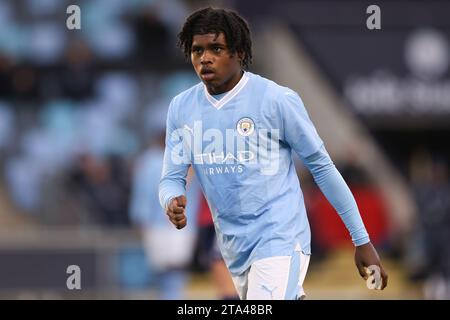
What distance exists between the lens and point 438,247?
720 inches

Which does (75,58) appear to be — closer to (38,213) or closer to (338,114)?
(38,213)

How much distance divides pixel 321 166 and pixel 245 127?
46 cm

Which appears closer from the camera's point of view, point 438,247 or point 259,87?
point 259,87

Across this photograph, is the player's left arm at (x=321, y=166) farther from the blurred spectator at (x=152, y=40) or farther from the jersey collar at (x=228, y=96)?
the blurred spectator at (x=152, y=40)

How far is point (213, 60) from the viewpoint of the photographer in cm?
679

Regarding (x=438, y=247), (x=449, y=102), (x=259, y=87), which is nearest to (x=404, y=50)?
(x=449, y=102)

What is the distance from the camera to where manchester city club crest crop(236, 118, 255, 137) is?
6.81 m

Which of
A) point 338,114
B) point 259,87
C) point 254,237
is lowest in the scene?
point 254,237

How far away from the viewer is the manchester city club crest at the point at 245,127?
6812mm

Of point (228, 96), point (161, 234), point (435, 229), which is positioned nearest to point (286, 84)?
point (435, 229)

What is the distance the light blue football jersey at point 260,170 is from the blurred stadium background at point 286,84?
10903 millimetres

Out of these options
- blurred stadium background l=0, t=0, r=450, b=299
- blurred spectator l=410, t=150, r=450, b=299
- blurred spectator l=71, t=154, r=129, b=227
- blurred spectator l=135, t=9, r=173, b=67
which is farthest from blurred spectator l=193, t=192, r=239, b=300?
blurred spectator l=135, t=9, r=173, b=67

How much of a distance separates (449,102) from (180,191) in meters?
14.9

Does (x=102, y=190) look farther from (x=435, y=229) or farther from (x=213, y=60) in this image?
(x=213, y=60)
